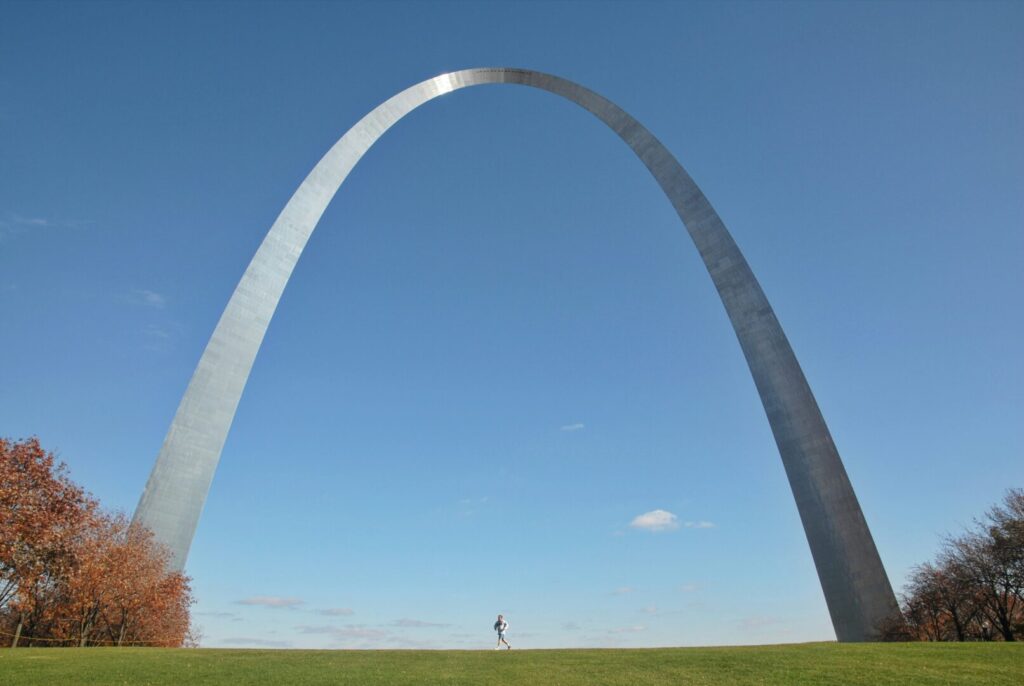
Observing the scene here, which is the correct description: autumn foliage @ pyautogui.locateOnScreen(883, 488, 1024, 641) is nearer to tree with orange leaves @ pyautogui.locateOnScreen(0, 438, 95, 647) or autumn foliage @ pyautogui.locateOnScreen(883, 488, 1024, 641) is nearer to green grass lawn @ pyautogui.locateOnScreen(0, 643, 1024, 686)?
green grass lawn @ pyautogui.locateOnScreen(0, 643, 1024, 686)

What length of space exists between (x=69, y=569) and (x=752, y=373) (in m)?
28.1

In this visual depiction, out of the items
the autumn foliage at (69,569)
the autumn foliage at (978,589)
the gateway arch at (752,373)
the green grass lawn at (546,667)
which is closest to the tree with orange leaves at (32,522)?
the autumn foliage at (69,569)

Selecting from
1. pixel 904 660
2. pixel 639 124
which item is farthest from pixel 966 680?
pixel 639 124

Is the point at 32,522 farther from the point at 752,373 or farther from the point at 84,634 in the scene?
the point at 752,373

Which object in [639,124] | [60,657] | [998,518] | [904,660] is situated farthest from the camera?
[639,124]

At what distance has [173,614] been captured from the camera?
26.5 m

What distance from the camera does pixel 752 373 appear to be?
2592 cm

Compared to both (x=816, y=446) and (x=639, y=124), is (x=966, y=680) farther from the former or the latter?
(x=639, y=124)

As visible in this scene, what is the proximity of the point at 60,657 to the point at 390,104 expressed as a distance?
97.3ft

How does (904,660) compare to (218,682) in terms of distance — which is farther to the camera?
(904,660)

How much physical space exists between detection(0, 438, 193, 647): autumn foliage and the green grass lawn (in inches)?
317

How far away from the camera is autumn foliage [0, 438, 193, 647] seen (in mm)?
21188

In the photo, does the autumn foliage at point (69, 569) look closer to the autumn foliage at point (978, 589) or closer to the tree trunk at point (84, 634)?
the tree trunk at point (84, 634)

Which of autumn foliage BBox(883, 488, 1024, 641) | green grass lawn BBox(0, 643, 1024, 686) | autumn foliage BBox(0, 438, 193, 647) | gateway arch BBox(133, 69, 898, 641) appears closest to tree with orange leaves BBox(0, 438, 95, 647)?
autumn foliage BBox(0, 438, 193, 647)
